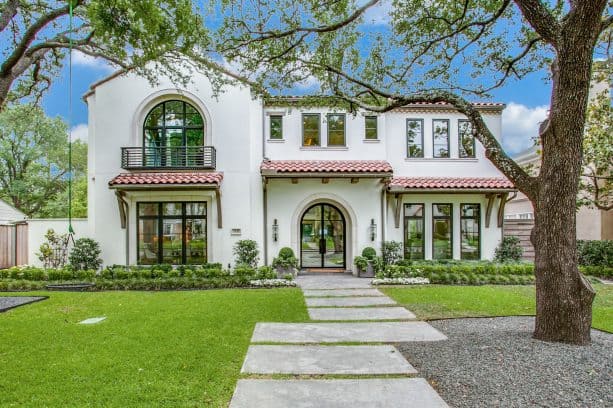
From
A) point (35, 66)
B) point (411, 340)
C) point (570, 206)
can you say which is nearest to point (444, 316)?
point (411, 340)

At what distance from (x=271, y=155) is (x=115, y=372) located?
10831 millimetres

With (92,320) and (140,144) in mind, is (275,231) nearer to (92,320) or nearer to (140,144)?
(140,144)

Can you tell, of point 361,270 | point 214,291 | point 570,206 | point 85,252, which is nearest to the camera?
point 570,206

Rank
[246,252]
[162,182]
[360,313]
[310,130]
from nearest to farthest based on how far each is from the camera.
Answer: [360,313] → [162,182] → [246,252] → [310,130]

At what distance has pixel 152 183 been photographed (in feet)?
40.1

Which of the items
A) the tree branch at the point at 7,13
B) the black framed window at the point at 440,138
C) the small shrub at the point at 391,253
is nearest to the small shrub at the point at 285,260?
the small shrub at the point at 391,253

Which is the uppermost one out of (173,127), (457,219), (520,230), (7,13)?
(7,13)

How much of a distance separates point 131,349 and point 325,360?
9.17 ft

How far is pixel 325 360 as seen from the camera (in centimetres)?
501

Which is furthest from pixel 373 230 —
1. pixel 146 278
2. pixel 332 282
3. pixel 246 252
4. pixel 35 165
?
pixel 35 165

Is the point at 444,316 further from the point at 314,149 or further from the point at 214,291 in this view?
the point at 314,149

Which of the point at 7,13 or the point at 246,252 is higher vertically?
the point at 7,13

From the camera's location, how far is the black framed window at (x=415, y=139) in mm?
15148

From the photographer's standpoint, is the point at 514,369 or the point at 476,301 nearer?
the point at 514,369
